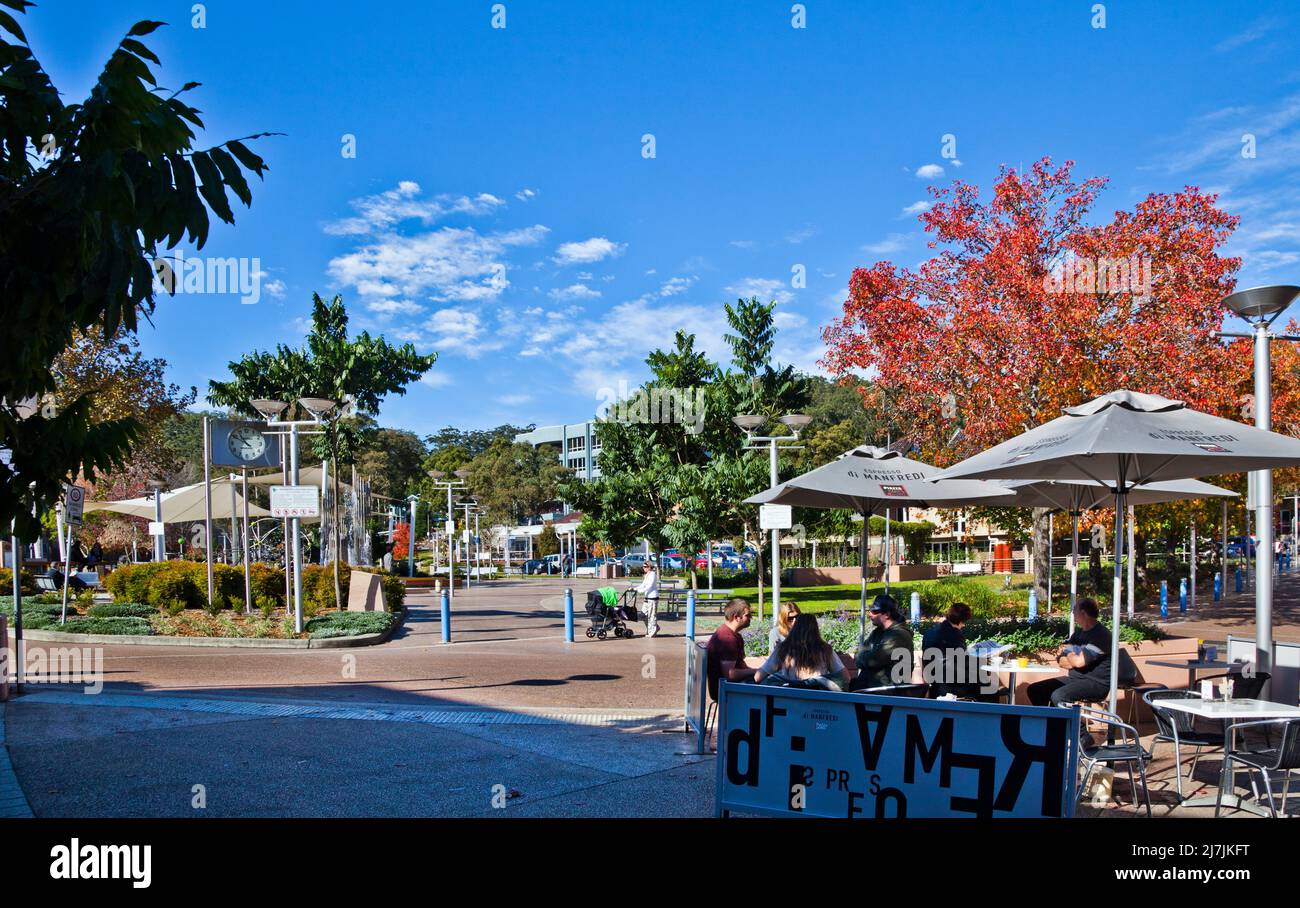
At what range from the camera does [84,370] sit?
987 inches

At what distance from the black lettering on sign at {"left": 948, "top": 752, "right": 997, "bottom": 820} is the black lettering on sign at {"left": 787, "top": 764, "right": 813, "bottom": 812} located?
2.56 ft

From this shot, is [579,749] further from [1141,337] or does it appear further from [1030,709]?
[1141,337]

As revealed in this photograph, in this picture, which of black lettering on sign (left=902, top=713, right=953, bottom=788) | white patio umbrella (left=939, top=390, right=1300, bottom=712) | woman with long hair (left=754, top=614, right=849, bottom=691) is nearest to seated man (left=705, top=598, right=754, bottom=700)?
woman with long hair (left=754, top=614, right=849, bottom=691)

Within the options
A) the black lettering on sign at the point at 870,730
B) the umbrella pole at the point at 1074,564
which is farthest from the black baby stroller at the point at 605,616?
the black lettering on sign at the point at 870,730

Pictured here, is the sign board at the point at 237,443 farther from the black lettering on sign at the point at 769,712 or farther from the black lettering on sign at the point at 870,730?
the black lettering on sign at the point at 870,730

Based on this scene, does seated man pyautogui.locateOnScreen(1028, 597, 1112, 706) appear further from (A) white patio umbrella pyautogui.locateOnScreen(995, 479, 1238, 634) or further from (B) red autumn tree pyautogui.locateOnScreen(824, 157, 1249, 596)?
(B) red autumn tree pyautogui.locateOnScreen(824, 157, 1249, 596)

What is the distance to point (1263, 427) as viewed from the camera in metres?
9.01

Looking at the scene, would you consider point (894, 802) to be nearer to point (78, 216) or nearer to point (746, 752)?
point (746, 752)

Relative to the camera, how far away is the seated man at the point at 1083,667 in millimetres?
7875

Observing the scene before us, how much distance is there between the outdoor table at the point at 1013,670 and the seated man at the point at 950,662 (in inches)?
16.8

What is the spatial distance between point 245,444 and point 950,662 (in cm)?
1784

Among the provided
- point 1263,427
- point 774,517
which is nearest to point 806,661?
point 1263,427
